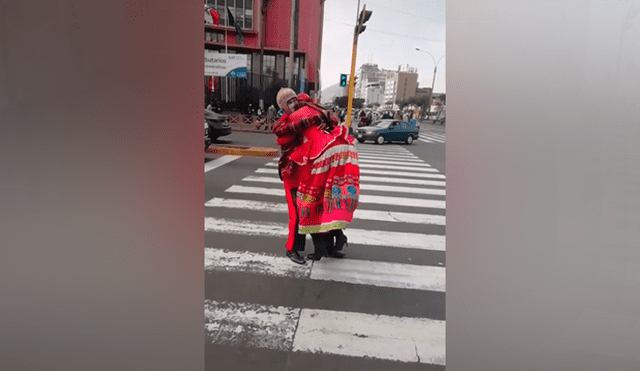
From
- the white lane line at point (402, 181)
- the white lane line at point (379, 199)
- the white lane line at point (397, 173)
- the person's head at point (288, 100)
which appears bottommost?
the white lane line at point (379, 199)

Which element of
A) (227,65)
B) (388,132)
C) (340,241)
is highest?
(227,65)

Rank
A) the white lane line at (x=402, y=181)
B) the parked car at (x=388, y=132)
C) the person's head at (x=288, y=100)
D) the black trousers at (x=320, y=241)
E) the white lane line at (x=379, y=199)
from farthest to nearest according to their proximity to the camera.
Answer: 1. the parked car at (x=388, y=132)
2. the white lane line at (x=402, y=181)
3. the white lane line at (x=379, y=199)
4. the black trousers at (x=320, y=241)
5. the person's head at (x=288, y=100)

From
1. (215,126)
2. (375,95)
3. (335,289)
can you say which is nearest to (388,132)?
(215,126)

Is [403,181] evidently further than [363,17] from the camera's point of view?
No

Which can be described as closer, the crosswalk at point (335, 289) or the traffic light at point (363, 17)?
the crosswalk at point (335, 289)

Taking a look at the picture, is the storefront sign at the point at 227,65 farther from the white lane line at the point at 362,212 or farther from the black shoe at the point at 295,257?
the black shoe at the point at 295,257

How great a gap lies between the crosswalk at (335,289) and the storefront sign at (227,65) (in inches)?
465

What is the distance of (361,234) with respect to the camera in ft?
15.5

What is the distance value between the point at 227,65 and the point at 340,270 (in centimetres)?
1476

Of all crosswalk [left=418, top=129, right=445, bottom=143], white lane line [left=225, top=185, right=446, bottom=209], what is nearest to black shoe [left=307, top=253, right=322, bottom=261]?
white lane line [left=225, top=185, right=446, bottom=209]

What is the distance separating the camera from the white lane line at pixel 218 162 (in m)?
8.85

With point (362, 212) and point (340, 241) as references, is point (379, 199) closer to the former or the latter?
point (362, 212)

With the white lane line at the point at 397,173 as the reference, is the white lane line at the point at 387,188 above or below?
below

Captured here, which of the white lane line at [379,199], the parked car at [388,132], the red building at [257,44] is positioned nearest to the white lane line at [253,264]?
the white lane line at [379,199]
